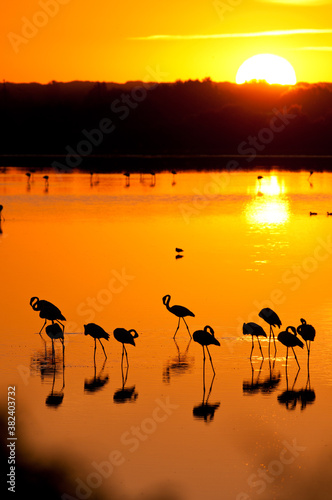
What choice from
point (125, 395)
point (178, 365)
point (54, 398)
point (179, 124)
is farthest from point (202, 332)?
point (179, 124)

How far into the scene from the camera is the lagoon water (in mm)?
8586

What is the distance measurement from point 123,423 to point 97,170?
52981 millimetres

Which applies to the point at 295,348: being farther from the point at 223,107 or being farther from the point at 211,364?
the point at 223,107

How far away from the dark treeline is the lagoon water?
69.3 m

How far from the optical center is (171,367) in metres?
11.6

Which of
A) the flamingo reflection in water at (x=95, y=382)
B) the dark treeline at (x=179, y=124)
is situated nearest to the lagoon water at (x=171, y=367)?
the flamingo reflection in water at (x=95, y=382)

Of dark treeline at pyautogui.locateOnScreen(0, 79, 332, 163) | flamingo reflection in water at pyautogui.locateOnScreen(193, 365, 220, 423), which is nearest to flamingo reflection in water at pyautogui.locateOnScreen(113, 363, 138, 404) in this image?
flamingo reflection in water at pyautogui.locateOnScreen(193, 365, 220, 423)

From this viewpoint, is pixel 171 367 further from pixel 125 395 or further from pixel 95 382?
pixel 125 395

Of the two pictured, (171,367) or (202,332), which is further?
(171,367)

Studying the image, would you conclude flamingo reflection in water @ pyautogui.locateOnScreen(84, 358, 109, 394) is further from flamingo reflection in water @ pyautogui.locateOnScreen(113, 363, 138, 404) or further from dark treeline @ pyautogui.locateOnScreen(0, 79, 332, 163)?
dark treeline @ pyautogui.locateOnScreen(0, 79, 332, 163)

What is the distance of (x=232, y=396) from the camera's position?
10.5 meters

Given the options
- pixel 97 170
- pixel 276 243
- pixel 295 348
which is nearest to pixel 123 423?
pixel 295 348

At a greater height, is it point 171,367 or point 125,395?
point 171,367

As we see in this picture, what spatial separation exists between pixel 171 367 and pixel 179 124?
91.0 metres
